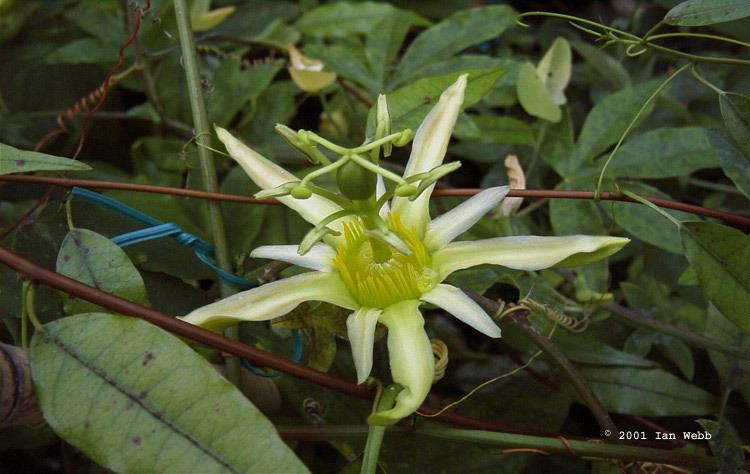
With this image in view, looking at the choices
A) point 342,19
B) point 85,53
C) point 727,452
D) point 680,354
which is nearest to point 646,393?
point 680,354

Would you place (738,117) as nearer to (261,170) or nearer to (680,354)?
(680,354)

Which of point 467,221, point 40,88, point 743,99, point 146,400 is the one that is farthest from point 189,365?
point 40,88

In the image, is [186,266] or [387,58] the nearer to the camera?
[186,266]

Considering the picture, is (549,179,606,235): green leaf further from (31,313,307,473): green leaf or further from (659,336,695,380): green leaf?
(31,313,307,473): green leaf

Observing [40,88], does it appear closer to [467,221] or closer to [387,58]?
[387,58]

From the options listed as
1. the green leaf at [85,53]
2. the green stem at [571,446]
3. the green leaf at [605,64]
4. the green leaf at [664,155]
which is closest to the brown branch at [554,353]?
the green stem at [571,446]

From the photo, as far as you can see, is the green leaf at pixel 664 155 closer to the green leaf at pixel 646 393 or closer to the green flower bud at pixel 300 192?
the green leaf at pixel 646 393

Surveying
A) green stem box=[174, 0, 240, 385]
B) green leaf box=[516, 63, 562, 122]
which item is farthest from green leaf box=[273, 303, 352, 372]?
green leaf box=[516, 63, 562, 122]
